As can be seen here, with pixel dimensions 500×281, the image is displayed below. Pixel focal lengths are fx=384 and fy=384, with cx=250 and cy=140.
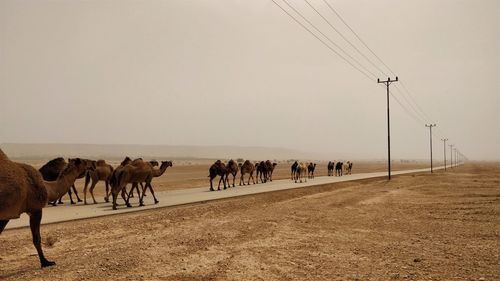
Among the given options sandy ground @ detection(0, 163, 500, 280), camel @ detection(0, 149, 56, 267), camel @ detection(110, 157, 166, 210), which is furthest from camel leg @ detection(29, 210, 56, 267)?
camel @ detection(110, 157, 166, 210)

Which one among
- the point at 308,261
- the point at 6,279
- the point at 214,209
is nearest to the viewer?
the point at 6,279

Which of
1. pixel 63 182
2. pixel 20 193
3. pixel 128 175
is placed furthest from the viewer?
pixel 128 175

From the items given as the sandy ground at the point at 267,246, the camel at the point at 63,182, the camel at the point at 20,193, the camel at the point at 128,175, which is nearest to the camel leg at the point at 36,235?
the camel at the point at 20,193

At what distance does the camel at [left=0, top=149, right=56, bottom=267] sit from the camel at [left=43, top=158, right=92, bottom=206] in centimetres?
41

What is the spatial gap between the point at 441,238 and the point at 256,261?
5.81m

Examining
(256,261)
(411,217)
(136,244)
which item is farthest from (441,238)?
(136,244)

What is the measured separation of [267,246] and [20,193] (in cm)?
584

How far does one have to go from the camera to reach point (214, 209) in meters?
17.7

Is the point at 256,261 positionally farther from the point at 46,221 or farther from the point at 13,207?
the point at 46,221

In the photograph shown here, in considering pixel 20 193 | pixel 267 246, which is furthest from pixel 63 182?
pixel 267 246

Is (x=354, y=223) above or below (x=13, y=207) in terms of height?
below

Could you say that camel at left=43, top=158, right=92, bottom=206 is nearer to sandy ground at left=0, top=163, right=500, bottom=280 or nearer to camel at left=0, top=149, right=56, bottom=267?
camel at left=0, top=149, right=56, bottom=267

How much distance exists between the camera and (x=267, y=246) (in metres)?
10.1

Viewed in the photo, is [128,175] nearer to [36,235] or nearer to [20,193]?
[36,235]
